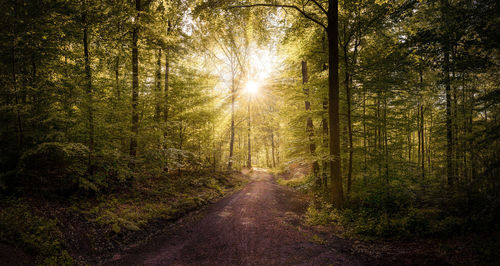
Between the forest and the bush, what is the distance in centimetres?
4

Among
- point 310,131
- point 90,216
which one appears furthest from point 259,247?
point 310,131

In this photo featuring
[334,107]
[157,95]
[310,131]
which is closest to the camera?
[334,107]

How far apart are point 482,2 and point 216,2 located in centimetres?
853

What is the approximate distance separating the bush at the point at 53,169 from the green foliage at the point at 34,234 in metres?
1.17

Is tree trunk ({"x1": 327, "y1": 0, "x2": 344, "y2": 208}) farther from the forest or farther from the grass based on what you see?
the grass

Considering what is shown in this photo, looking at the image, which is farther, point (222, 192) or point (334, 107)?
point (222, 192)

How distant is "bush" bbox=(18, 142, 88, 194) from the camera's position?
5730 mm

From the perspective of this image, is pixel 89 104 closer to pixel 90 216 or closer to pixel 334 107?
pixel 90 216

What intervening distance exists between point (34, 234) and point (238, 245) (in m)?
4.74

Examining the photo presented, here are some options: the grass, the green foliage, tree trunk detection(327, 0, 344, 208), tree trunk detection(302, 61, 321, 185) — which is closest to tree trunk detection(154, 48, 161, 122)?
the grass

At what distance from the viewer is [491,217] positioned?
415 centimetres

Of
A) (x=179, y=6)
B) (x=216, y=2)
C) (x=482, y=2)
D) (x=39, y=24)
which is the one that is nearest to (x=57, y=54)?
(x=39, y=24)

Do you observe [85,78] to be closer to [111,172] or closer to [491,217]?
[111,172]

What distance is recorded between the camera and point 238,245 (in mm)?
5383
